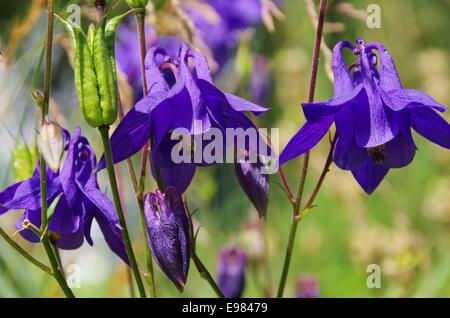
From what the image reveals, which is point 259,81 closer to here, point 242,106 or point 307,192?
point 307,192

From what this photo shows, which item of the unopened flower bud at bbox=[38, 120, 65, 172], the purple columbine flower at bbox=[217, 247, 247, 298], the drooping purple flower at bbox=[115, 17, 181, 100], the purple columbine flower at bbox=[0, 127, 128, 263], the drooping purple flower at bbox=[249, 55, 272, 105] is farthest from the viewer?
the drooping purple flower at bbox=[115, 17, 181, 100]

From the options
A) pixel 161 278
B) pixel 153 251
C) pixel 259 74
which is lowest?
pixel 161 278

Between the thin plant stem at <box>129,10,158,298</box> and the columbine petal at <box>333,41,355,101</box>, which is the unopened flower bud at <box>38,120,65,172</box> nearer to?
the thin plant stem at <box>129,10,158,298</box>

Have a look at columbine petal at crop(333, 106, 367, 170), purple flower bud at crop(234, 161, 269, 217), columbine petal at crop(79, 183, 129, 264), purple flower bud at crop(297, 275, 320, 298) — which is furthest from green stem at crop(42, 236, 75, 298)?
purple flower bud at crop(297, 275, 320, 298)

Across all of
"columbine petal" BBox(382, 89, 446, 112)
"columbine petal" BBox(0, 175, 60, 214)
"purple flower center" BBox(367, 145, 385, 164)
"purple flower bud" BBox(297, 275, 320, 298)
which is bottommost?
"purple flower bud" BBox(297, 275, 320, 298)

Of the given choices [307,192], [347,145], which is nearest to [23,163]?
[347,145]
